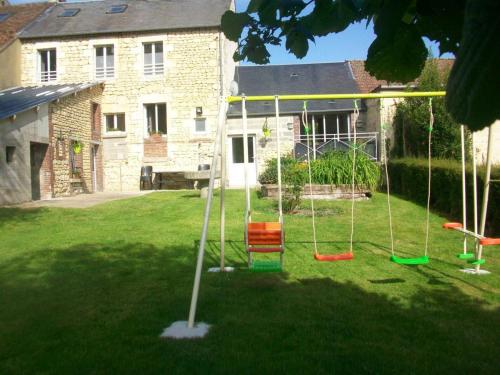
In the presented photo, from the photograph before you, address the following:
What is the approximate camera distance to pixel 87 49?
799 inches

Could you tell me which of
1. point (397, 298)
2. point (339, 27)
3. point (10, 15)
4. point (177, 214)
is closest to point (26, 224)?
point (177, 214)

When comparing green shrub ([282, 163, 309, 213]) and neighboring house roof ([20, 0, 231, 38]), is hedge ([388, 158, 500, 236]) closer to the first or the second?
green shrub ([282, 163, 309, 213])

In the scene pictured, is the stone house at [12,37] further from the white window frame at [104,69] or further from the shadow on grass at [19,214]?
the shadow on grass at [19,214]

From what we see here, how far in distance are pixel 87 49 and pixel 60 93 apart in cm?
420

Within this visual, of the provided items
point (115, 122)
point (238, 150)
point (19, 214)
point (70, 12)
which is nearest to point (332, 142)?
point (238, 150)

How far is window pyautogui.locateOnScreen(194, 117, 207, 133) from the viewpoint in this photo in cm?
1991

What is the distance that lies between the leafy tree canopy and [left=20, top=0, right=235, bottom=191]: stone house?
17654 millimetres

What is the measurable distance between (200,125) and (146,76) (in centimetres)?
309

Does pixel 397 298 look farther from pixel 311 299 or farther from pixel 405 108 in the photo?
pixel 405 108

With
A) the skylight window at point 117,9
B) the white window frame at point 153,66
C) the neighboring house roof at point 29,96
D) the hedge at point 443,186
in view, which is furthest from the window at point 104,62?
the hedge at point 443,186

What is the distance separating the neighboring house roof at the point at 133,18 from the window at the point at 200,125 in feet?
12.3

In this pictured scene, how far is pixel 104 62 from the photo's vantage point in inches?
810

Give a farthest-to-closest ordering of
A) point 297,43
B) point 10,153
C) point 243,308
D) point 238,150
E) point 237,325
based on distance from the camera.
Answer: point 238,150 < point 10,153 < point 243,308 < point 237,325 < point 297,43

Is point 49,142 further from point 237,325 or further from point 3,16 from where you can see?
point 237,325
